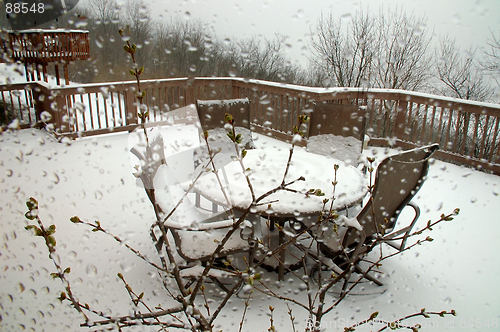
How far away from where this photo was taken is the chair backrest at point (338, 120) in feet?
7.92

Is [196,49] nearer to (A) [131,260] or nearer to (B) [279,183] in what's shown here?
(B) [279,183]

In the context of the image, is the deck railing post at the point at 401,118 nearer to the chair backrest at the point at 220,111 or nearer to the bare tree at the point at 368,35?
the bare tree at the point at 368,35

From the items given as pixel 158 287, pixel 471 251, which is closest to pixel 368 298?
pixel 471 251

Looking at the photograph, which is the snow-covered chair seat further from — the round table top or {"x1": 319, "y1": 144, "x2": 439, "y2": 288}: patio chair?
{"x1": 319, "y1": 144, "x2": 439, "y2": 288}: patio chair

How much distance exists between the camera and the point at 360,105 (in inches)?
119

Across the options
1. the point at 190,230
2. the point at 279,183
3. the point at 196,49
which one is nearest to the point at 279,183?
the point at 279,183

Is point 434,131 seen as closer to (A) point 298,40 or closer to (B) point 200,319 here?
(A) point 298,40

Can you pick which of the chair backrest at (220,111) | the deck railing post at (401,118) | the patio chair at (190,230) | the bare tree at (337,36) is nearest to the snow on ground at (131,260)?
the patio chair at (190,230)

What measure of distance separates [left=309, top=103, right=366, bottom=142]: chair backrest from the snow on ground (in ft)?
2.30

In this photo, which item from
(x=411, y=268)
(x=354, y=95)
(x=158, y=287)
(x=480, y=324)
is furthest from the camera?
(x=354, y=95)

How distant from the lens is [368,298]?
61.6 inches

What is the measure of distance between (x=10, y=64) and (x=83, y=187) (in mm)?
1921

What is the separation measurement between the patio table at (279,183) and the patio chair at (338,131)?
0.48 metres

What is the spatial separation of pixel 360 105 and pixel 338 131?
0.68 metres
